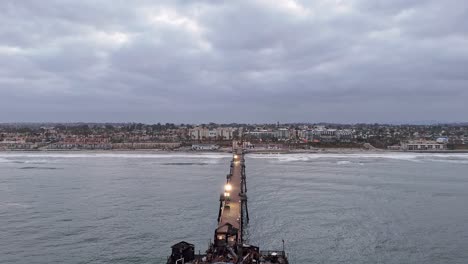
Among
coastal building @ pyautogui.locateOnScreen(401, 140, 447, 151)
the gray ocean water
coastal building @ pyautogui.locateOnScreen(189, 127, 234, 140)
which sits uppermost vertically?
coastal building @ pyautogui.locateOnScreen(189, 127, 234, 140)

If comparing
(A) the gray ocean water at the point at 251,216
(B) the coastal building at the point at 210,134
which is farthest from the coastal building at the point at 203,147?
(A) the gray ocean water at the point at 251,216

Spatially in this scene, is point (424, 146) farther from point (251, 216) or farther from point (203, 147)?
point (251, 216)

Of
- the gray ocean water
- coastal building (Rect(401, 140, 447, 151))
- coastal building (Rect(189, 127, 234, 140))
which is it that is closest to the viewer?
the gray ocean water

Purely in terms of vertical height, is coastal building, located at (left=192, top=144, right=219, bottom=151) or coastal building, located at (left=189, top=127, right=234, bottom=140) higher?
coastal building, located at (left=189, top=127, right=234, bottom=140)

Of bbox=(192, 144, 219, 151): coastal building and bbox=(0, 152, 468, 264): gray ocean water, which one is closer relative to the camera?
bbox=(0, 152, 468, 264): gray ocean water

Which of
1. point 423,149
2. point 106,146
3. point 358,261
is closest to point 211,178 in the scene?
point 358,261

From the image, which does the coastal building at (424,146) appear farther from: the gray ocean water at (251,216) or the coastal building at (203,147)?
the gray ocean water at (251,216)

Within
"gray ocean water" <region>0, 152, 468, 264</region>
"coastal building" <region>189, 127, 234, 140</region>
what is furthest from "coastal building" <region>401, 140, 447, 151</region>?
"gray ocean water" <region>0, 152, 468, 264</region>

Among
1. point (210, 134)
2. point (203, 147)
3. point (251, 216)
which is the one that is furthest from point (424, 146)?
point (251, 216)

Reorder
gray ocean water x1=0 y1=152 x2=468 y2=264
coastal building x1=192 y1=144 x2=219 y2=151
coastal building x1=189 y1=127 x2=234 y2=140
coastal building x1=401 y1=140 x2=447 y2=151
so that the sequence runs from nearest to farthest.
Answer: gray ocean water x1=0 y1=152 x2=468 y2=264
coastal building x1=192 y1=144 x2=219 y2=151
coastal building x1=401 y1=140 x2=447 y2=151
coastal building x1=189 y1=127 x2=234 y2=140

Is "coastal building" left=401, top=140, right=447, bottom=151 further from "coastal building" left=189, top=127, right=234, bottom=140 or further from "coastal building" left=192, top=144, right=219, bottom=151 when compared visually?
"coastal building" left=189, top=127, right=234, bottom=140
